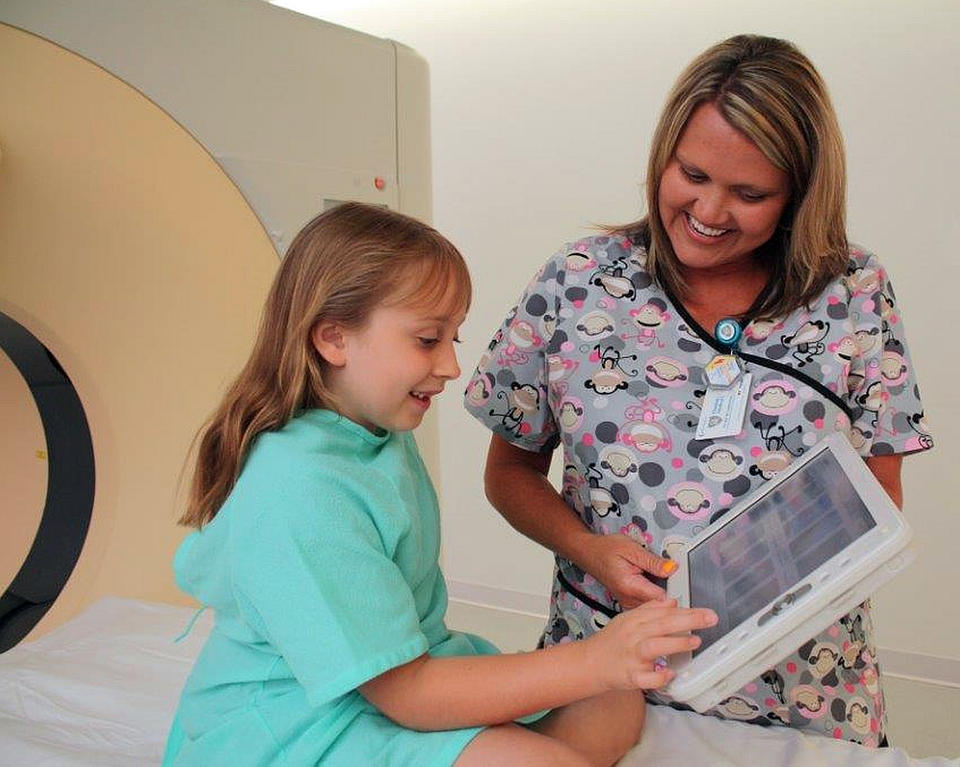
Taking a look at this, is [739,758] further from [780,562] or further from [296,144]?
[296,144]

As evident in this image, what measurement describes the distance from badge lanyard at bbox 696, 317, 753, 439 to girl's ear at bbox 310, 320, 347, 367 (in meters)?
0.42

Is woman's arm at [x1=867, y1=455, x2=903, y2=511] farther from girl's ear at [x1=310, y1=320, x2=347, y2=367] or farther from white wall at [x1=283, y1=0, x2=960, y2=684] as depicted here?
white wall at [x1=283, y1=0, x2=960, y2=684]

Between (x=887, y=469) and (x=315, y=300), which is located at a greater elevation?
(x=315, y=300)

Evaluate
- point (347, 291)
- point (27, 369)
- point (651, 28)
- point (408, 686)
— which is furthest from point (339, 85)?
point (651, 28)

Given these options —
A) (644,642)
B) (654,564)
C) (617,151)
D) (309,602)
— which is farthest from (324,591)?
(617,151)

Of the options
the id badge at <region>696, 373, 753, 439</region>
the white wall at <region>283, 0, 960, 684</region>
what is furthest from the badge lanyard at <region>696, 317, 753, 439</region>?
the white wall at <region>283, 0, 960, 684</region>

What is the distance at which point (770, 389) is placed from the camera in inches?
45.4

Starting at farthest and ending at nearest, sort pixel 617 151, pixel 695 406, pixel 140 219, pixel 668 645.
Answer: pixel 617 151, pixel 140 219, pixel 695 406, pixel 668 645

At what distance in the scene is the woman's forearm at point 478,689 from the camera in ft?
2.95

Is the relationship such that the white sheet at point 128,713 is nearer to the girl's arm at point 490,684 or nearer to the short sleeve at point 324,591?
the girl's arm at point 490,684

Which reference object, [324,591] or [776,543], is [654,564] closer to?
[776,543]

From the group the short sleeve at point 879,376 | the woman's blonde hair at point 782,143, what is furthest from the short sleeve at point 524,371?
the short sleeve at point 879,376

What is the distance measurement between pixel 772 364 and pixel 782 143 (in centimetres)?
24

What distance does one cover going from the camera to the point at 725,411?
115 cm
